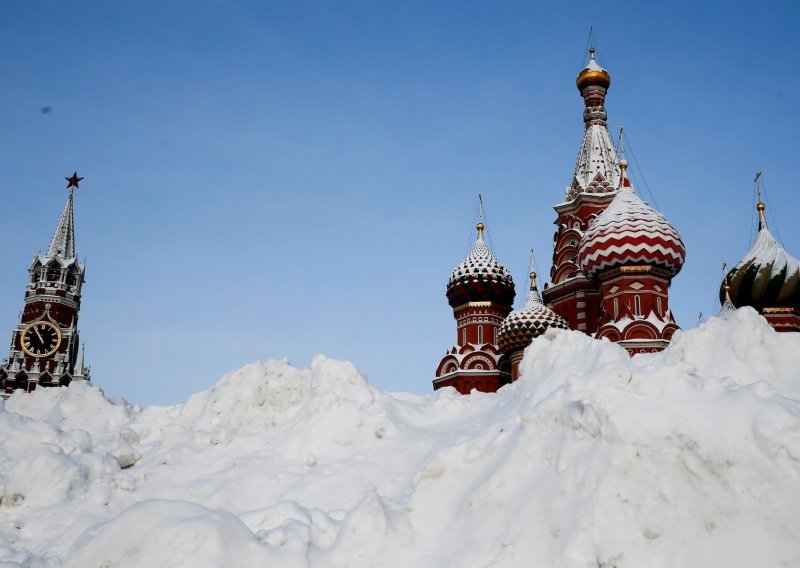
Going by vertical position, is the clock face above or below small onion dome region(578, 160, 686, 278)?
above

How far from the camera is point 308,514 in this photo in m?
10.3

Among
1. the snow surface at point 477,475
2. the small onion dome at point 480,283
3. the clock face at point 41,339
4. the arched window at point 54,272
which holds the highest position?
the arched window at point 54,272

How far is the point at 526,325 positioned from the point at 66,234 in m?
31.3

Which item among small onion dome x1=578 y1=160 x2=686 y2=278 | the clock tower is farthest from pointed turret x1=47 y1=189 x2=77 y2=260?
small onion dome x1=578 y1=160 x2=686 y2=278

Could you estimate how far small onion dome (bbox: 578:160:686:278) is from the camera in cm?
2388

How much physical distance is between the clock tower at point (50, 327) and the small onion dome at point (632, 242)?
29629 millimetres

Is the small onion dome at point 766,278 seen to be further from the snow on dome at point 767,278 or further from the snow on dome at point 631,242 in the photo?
the snow on dome at point 631,242

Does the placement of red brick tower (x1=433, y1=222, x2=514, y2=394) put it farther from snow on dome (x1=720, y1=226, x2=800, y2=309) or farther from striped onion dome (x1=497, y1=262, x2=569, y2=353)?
snow on dome (x1=720, y1=226, x2=800, y2=309)

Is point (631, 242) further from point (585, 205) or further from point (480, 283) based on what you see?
point (480, 283)

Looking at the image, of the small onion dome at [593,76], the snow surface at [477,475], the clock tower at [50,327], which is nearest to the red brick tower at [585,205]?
the small onion dome at [593,76]

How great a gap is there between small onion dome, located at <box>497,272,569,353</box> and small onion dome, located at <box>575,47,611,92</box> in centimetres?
989

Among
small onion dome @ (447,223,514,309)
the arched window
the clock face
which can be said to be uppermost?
the arched window

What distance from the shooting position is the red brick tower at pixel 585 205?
28.5m

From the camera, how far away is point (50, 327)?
44.5m
